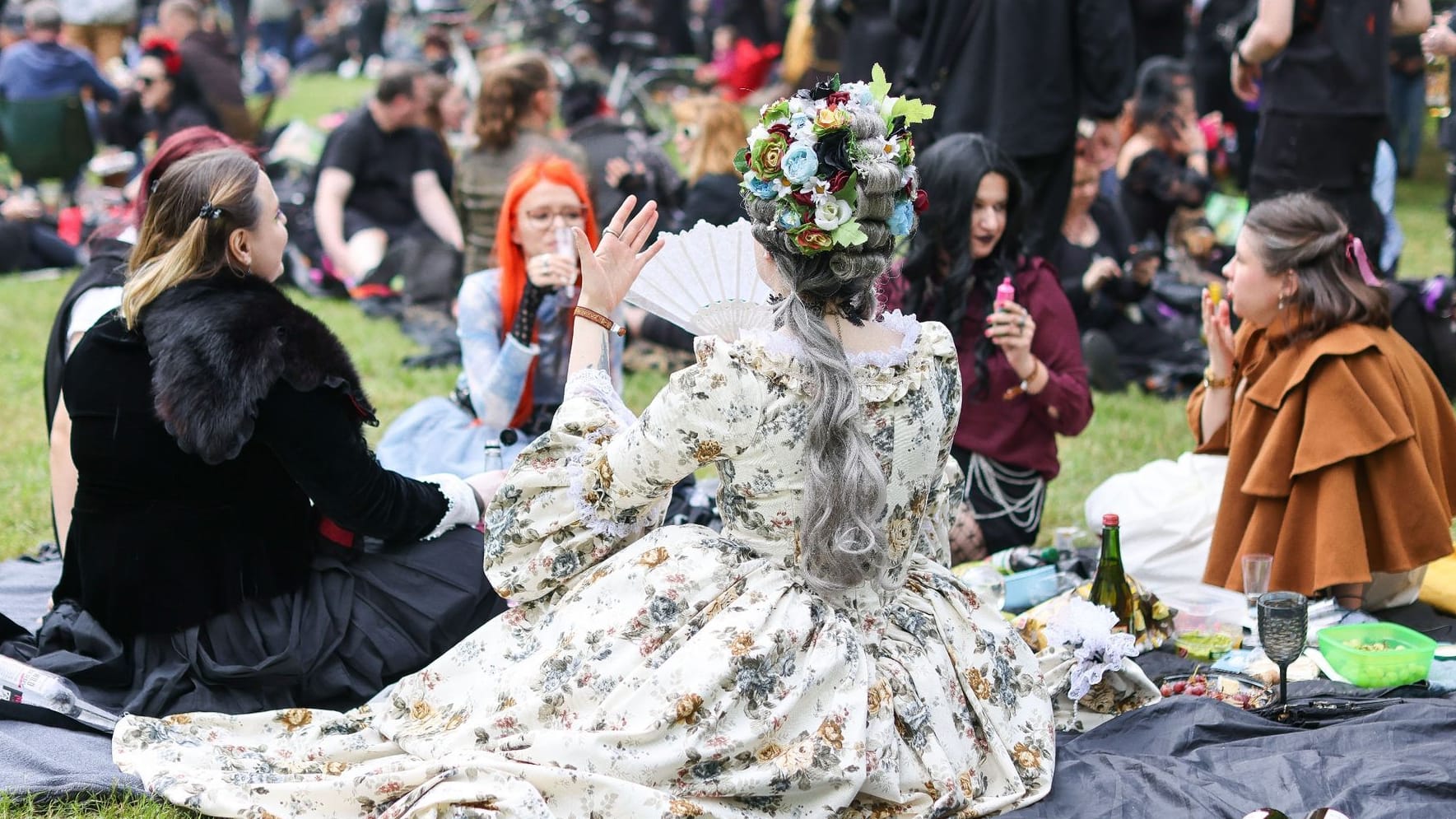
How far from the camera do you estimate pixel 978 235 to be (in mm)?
4516

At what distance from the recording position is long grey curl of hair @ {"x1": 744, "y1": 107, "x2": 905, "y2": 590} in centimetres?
287

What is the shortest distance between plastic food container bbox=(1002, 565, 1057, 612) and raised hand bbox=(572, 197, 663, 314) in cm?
157

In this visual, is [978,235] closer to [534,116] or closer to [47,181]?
[534,116]

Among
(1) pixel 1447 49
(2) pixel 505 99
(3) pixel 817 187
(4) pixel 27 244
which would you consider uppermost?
(1) pixel 1447 49

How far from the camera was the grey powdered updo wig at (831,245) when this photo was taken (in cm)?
284

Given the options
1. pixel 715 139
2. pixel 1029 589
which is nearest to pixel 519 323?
pixel 1029 589

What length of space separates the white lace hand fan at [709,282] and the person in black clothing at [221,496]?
775 millimetres

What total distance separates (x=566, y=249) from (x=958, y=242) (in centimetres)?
121

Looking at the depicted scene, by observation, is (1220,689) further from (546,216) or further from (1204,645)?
(546,216)

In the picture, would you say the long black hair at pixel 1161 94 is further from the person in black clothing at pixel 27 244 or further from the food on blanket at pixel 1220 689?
the person in black clothing at pixel 27 244

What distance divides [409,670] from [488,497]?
1.72ft

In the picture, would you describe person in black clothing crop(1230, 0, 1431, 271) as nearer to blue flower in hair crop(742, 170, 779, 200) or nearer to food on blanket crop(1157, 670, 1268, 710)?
food on blanket crop(1157, 670, 1268, 710)

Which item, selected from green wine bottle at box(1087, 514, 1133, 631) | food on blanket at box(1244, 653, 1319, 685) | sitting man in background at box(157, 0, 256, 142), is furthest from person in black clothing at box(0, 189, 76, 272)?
food on blanket at box(1244, 653, 1319, 685)

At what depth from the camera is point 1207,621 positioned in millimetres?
4176
